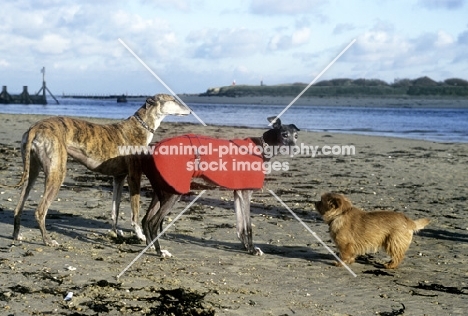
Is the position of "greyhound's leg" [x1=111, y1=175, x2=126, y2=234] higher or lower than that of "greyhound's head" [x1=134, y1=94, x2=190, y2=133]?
lower

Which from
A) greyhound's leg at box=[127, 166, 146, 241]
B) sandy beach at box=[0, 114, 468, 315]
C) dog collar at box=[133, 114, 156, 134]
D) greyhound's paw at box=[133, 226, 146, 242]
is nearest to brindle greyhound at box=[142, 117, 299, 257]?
sandy beach at box=[0, 114, 468, 315]

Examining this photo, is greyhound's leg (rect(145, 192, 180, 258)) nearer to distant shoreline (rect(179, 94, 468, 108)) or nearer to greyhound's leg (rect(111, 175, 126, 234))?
greyhound's leg (rect(111, 175, 126, 234))

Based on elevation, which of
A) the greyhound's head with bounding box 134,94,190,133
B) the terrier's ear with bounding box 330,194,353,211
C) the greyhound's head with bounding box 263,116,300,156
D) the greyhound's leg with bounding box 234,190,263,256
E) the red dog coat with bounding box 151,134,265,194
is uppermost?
the greyhound's head with bounding box 134,94,190,133

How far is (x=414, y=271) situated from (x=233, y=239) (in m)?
2.49

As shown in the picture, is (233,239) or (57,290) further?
(233,239)

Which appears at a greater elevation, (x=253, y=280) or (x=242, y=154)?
(x=242, y=154)

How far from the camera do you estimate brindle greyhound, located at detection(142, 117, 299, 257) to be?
281 inches

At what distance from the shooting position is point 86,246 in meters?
7.41

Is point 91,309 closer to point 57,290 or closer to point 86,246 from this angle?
point 57,290

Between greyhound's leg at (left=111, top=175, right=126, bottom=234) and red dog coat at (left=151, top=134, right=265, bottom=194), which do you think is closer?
red dog coat at (left=151, top=134, right=265, bottom=194)

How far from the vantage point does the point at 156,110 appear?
8.72 metres


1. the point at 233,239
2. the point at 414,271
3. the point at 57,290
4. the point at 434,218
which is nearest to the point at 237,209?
the point at 233,239

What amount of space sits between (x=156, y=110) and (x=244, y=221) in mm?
2291

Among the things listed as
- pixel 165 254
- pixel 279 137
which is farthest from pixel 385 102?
pixel 165 254
